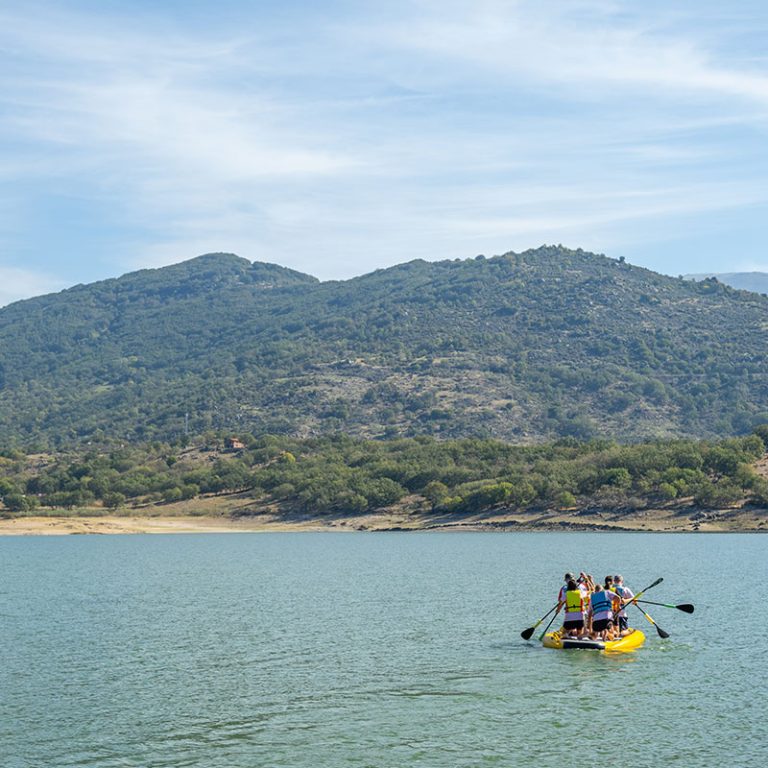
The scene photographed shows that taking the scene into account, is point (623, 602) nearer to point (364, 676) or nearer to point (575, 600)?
point (575, 600)

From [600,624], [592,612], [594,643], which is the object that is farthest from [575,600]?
[594,643]

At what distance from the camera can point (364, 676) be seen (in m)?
34.9

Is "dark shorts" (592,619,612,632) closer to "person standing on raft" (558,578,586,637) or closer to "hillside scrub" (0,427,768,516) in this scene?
"person standing on raft" (558,578,586,637)

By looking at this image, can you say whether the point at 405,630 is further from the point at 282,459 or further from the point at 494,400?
the point at 494,400

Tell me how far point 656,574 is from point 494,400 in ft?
433

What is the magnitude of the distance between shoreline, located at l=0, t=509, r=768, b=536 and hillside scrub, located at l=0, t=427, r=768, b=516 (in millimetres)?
1838

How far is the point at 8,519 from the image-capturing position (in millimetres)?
124438

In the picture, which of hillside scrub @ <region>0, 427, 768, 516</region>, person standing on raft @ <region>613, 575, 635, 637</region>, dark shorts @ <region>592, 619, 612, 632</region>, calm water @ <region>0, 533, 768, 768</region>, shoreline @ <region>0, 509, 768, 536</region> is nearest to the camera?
calm water @ <region>0, 533, 768, 768</region>

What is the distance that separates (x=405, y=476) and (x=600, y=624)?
8749cm

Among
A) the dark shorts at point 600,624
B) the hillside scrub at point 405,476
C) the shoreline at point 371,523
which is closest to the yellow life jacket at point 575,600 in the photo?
the dark shorts at point 600,624

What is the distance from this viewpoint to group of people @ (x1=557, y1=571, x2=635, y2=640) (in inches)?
1603

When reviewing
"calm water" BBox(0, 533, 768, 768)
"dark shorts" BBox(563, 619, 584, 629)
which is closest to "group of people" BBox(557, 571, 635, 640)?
"dark shorts" BBox(563, 619, 584, 629)

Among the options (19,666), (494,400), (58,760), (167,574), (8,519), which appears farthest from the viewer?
(494,400)

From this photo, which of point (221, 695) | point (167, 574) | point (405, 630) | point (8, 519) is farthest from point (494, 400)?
point (221, 695)
